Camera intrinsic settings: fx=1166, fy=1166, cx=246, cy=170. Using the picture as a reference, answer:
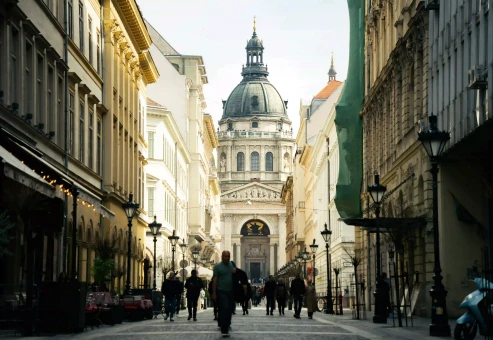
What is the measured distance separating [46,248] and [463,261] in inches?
465

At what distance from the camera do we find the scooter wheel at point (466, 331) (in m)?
20.0

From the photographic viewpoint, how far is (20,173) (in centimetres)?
2000

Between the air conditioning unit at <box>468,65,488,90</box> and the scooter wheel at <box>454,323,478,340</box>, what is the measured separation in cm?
797

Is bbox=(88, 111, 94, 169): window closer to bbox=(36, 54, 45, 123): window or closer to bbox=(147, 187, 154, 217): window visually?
bbox=(36, 54, 45, 123): window

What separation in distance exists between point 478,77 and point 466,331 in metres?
8.27

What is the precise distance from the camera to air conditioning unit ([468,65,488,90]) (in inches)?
1048

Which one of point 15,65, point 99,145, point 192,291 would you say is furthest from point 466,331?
point 99,145

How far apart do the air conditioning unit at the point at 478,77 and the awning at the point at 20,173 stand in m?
10.3

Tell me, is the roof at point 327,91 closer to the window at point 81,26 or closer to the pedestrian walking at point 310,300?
the pedestrian walking at point 310,300

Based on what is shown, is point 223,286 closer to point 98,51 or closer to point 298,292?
point 298,292

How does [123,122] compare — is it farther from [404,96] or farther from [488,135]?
[488,135]

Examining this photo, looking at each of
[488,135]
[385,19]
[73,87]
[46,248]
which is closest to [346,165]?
[385,19]

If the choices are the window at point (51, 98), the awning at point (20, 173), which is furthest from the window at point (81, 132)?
the awning at point (20, 173)

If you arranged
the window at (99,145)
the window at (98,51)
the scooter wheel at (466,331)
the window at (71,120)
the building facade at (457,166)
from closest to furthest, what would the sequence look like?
the scooter wheel at (466,331)
the building facade at (457,166)
the window at (71,120)
the window at (98,51)
the window at (99,145)
